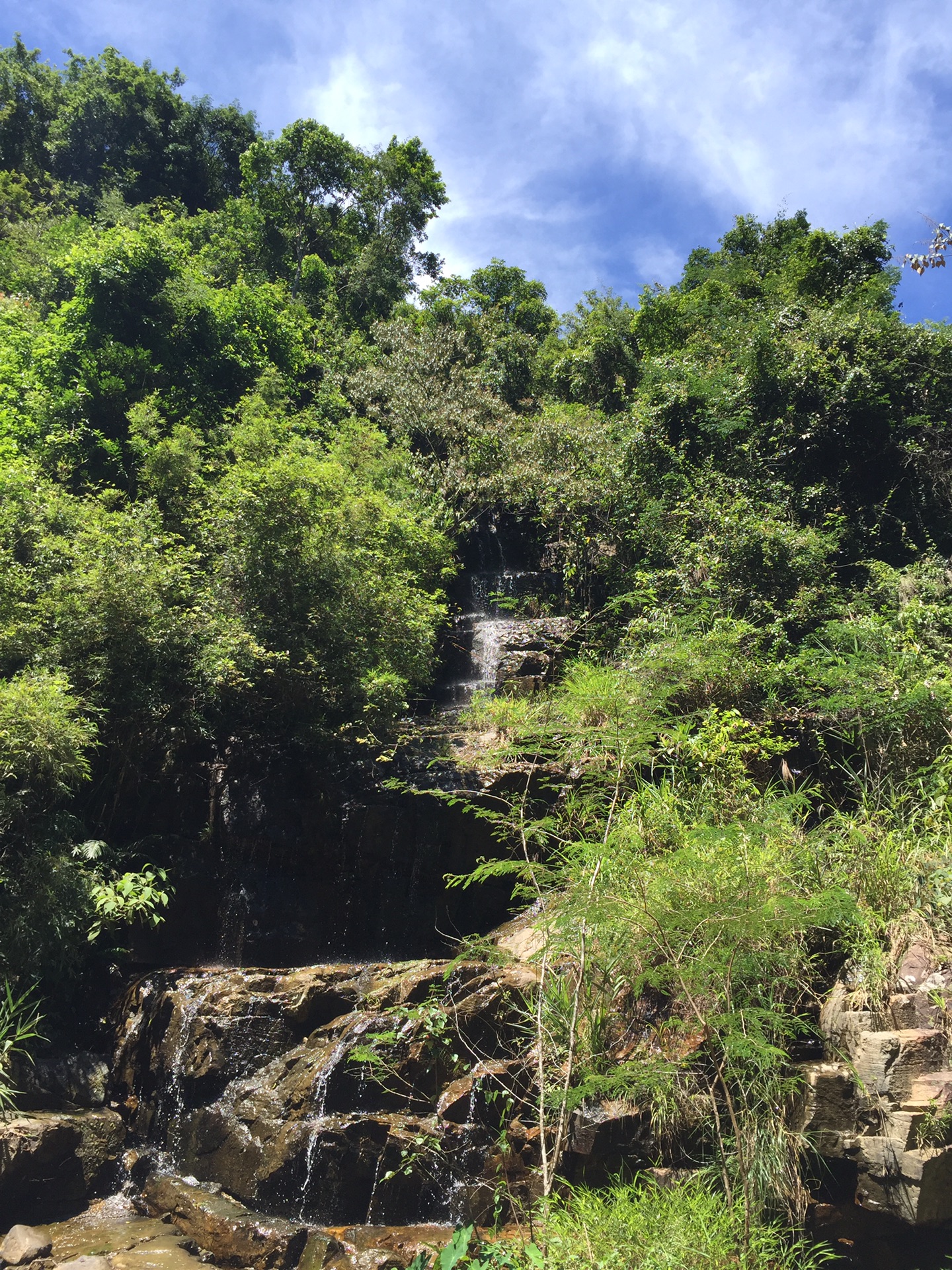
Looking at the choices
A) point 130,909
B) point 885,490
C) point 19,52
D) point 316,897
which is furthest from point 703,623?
point 19,52

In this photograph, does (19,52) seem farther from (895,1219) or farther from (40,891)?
(895,1219)

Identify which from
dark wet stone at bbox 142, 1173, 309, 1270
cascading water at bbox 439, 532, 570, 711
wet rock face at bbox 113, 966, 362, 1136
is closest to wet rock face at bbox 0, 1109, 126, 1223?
wet rock face at bbox 113, 966, 362, 1136

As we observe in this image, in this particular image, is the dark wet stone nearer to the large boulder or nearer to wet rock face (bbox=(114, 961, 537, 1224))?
wet rock face (bbox=(114, 961, 537, 1224))

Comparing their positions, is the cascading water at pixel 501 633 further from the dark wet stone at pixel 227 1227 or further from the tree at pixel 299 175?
the tree at pixel 299 175

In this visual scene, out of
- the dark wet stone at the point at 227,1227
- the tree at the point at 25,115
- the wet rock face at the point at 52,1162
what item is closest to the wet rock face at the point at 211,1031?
the wet rock face at the point at 52,1162

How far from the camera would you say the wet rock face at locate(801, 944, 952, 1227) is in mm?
3986

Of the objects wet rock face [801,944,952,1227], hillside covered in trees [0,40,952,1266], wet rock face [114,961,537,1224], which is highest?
hillside covered in trees [0,40,952,1266]

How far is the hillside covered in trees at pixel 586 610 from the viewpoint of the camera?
4656 millimetres

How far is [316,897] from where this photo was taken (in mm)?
8836

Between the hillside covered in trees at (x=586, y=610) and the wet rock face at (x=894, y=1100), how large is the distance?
7.8 inches

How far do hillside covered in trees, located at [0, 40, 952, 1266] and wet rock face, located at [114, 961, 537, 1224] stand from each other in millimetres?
860

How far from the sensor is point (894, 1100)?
4176mm

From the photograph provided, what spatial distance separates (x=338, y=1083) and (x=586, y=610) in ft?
27.5

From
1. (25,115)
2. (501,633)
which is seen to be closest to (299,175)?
(25,115)
